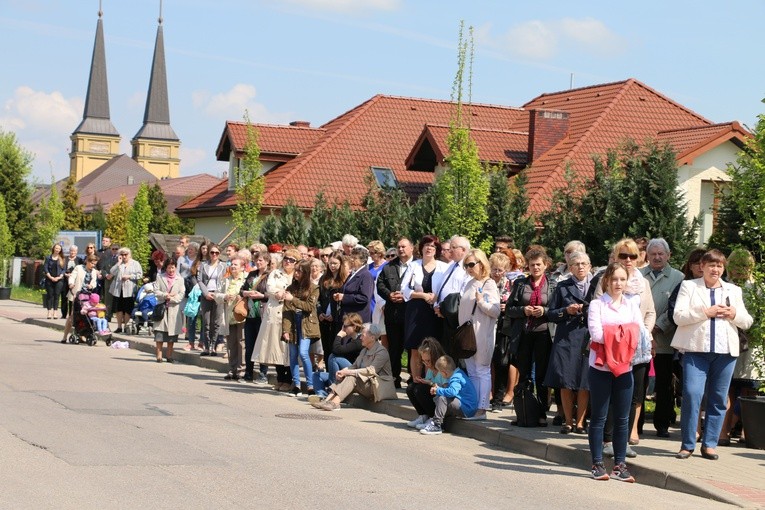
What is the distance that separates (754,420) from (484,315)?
346 cm

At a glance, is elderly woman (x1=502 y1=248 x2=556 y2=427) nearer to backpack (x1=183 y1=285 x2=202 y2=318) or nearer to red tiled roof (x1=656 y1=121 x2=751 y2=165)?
backpack (x1=183 y1=285 x2=202 y2=318)

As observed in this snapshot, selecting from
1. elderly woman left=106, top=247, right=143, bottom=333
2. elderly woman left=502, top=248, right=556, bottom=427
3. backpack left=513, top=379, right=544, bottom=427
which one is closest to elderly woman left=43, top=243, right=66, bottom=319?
elderly woman left=106, top=247, right=143, bottom=333

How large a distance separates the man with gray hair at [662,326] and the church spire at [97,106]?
177 m

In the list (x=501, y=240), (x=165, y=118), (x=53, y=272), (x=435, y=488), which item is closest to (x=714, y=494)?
(x=435, y=488)

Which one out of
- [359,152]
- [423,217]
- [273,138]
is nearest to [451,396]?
[423,217]

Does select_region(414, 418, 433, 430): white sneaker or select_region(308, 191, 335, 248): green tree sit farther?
select_region(308, 191, 335, 248): green tree

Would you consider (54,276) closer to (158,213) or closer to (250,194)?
(250,194)

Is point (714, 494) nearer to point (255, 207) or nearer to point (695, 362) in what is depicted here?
point (695, 362)

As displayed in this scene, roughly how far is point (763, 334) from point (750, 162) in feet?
5.78

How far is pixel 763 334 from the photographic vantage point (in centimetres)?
1206

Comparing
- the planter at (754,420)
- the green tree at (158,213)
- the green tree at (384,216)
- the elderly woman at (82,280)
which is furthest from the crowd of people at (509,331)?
the green tree at (158,213)

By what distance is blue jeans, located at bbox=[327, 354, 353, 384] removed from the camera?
1619cm

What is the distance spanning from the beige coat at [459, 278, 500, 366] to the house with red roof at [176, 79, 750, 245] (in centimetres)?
1988

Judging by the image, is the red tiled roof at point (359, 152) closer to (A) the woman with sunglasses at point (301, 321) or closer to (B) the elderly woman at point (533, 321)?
(A) the woman with sunglasses at point (301, 321)
